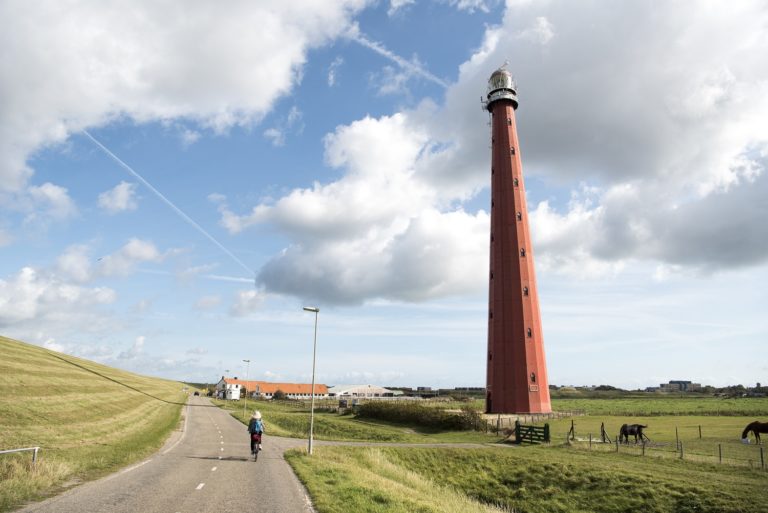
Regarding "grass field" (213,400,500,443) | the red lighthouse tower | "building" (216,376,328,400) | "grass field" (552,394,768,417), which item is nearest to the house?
"building" (216,376,328,400)

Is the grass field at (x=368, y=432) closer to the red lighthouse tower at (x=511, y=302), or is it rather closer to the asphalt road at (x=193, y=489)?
the red lighthouse tower at (x=511, y=302)

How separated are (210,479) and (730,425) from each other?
49.7 meters

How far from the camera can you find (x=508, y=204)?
52406 mm

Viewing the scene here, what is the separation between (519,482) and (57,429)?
28844mm

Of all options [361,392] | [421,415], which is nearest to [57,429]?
[421,415]

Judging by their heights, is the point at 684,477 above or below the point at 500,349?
below

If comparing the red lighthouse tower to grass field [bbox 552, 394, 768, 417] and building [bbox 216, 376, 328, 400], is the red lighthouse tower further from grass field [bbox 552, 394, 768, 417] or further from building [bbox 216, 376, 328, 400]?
building [bbox 216, 376, 328, 400]

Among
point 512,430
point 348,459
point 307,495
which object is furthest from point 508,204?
point 307,495

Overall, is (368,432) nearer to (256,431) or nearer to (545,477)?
(545,477)

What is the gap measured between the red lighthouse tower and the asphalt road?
30.7 metres

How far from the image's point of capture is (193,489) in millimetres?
15789

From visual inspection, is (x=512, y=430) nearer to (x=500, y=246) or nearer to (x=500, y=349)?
(x=500, y=349)

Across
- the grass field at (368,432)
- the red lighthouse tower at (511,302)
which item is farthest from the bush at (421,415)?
the red lighthouse tower at (511,302)

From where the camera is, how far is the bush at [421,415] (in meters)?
45.5
